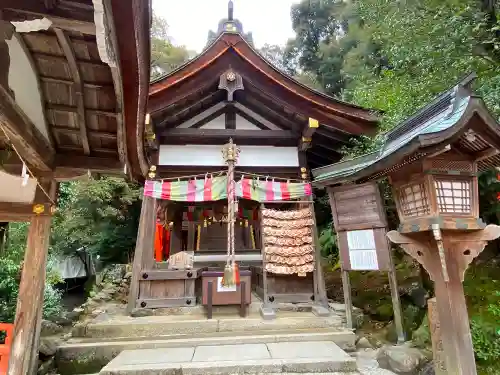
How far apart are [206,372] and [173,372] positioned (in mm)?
452

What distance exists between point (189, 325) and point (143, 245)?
2.13 metres

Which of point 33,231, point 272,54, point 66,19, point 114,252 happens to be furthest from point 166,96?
point 272,54

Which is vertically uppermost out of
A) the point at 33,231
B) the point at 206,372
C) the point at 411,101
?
the point at 411,101

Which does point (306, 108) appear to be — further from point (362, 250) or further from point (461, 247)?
point (461, 247)

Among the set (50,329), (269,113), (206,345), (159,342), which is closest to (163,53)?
(269,113)

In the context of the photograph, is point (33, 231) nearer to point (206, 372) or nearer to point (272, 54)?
point (206, 372)

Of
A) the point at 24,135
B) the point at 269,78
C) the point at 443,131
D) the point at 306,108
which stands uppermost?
the point at 269,78

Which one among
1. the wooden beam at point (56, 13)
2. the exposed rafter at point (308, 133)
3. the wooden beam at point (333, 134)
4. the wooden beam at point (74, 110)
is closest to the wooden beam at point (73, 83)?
the wooden beam at point (74, 110)

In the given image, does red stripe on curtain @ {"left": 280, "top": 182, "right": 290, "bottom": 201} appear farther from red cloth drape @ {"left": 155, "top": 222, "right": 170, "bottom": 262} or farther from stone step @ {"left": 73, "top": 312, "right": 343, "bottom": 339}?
red cloth drape @ {"left": 155, "top": 222, "right": 170, "bottom": 262}

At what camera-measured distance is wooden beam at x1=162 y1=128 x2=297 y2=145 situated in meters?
7.68

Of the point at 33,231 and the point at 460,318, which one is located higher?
the point at 33,231

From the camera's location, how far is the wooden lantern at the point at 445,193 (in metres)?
3.14

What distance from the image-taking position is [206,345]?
5.27 metres

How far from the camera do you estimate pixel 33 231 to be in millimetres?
4402
